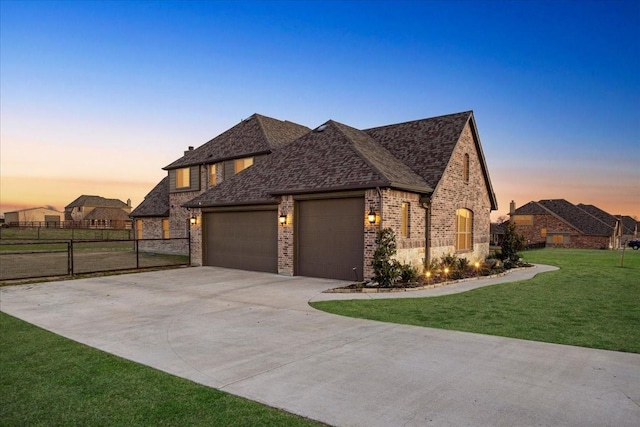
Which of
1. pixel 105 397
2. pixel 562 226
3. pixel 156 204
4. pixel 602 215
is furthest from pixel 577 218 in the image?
pixel 105 397

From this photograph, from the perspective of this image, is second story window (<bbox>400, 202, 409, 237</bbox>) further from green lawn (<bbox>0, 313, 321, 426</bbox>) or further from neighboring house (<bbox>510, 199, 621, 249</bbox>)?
neighboring house (<bbox>510, 199, 621, 249</bbox>)

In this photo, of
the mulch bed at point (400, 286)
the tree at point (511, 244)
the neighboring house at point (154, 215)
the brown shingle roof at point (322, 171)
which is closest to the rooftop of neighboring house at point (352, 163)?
the brown shingle roof at point (322, 171)

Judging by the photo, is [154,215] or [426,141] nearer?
[426,141]

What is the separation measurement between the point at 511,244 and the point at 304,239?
12305 mm

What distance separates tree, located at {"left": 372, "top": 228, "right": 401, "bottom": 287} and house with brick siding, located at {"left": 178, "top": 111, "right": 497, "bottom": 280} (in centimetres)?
35

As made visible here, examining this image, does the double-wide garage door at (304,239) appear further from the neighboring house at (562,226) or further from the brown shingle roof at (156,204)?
the neighboring house at (562,226)

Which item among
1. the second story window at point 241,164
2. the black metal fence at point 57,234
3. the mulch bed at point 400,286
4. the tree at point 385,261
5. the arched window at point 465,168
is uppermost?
the second story window at point 241,164

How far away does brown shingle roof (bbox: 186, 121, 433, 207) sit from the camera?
45.5ft

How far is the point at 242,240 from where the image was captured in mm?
17734

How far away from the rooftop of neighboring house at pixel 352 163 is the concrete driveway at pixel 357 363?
6324mm

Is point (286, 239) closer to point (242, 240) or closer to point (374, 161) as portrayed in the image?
point (242, 240)

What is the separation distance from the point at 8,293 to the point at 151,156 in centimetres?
2737

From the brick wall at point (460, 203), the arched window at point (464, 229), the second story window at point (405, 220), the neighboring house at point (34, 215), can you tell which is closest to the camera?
the second story window at point (405, 220)

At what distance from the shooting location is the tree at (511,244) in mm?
19906
